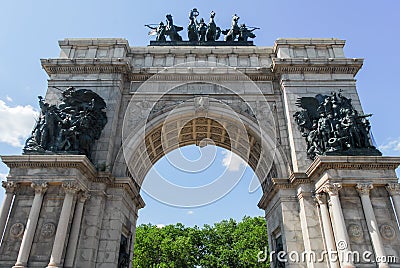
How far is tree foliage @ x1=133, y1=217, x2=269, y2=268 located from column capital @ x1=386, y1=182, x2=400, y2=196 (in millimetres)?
27417

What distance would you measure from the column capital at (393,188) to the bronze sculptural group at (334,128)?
151cm

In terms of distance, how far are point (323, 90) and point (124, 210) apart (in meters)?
12.7

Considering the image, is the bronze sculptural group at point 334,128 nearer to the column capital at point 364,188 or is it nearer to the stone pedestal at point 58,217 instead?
the column capital at point 364,188

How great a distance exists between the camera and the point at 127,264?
50.4 feet

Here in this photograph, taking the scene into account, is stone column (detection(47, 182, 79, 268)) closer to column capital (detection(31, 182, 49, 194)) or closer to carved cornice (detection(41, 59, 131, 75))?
column capital (detection(31, 182, 49, 194))

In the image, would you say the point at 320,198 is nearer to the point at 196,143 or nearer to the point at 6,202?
the point at 196,143

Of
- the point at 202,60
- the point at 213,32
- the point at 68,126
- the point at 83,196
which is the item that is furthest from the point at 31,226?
the point at 213,32

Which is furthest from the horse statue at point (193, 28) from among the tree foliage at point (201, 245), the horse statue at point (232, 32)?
the tree foliage at point (201, 245)

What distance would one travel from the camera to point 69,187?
1266 centimetres

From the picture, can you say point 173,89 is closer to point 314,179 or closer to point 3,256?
point 314,179

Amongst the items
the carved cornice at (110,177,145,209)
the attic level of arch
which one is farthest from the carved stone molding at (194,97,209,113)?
the carved cornice at (110,177,145,209)

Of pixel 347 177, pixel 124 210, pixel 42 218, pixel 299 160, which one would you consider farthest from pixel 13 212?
pixel 347 177

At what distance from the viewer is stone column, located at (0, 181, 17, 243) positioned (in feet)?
41.1

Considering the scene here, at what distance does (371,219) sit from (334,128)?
4285mm
